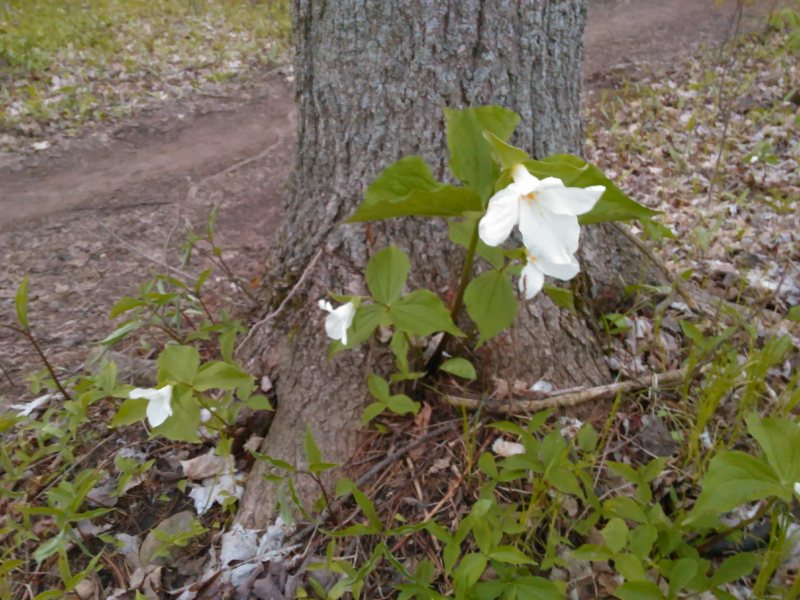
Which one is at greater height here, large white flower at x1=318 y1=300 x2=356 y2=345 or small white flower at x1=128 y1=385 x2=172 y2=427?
large white flower at x1=318 y1=300 x2=356 y2=345

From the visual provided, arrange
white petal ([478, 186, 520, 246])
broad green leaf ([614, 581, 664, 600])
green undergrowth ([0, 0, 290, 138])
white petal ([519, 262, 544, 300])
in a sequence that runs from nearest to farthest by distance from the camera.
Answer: white petal ([478, 186, 520, 246]) → broad green leaf ([614, 581, 664, 600]) → white petal ([519, 262, 544, 300]) → green undergrowth ([0, 0, 290, 138])

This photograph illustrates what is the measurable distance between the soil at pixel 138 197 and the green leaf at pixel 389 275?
1.18 meters

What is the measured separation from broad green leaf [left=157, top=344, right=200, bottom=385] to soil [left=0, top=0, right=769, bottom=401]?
34.5 inches

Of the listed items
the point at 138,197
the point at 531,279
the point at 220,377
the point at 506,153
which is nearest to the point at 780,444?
the point at 531,279

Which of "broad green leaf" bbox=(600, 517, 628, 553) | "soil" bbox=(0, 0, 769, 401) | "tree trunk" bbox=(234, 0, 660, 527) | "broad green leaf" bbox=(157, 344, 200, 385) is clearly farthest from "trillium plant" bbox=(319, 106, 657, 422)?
"soil" bbox=(0, 0, 769, 401)

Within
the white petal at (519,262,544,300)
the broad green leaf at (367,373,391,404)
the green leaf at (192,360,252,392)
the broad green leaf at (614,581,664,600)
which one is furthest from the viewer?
the broad green leaf at (367,373,391,404)

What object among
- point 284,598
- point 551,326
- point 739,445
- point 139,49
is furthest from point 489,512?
point 139,49

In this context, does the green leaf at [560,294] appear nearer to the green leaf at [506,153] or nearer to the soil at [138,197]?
the green leaf at [506,153]

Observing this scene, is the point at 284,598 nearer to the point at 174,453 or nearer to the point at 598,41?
the point at 174,453

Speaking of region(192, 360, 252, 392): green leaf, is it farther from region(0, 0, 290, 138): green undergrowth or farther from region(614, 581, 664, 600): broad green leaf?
region(0, 0, 290, 138): green undergrowth

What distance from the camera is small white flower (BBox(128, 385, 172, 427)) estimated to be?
1471 millimetres

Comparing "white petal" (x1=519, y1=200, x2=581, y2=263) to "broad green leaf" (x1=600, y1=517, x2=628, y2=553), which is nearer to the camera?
"white petal" (x1=519, y1=200, x2=581, y2=263)

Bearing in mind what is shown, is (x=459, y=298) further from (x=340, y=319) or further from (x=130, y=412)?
(x=130, y=412)

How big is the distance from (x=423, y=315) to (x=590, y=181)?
510 millimetres
